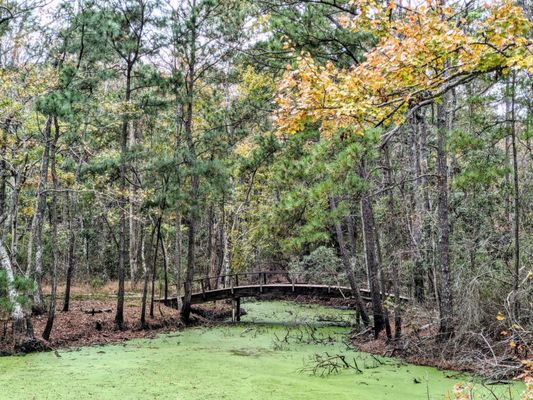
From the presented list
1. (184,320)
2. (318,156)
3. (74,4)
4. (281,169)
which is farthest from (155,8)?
(184,320)

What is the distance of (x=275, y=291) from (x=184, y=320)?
3446mm

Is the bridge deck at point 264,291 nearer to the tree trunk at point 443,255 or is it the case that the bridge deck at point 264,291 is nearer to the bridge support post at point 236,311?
the bridge support post at point 236,311

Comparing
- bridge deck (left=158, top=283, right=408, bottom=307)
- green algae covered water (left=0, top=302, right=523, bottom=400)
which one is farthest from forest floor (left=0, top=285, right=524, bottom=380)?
bridge deck (left=158, top=283, right=408, bottom=307)

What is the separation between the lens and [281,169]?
356 inches

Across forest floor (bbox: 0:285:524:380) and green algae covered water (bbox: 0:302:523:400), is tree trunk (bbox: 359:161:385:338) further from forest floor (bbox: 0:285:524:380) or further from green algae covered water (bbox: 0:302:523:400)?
green algae covered water (bbox: 0:302:523:400)

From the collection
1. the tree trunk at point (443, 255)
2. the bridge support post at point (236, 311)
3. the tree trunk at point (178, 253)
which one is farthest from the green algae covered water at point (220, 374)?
the bridge support post at point (236, 311)

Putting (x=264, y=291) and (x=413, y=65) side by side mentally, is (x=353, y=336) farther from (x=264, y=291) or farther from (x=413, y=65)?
(x=413, y=65)

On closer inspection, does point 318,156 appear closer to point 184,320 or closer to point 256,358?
point 256,358

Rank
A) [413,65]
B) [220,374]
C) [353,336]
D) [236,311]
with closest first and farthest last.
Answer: [413,65]
[220,374]
[353,336]
[236,311]

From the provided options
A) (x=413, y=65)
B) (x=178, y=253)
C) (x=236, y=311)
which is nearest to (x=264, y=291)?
(x=236, y=311)

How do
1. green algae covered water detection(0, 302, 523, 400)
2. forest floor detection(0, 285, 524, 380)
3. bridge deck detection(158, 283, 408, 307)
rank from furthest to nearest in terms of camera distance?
bridge deck detection(158, 283, 408, 307)
forest floor detection(0, 285, 524, 380)
green algae covered water detection(0, 302, 523, 400)

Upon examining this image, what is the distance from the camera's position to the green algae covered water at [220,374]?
17.5ft

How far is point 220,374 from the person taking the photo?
653 cm

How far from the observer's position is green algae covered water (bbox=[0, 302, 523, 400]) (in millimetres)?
5340
